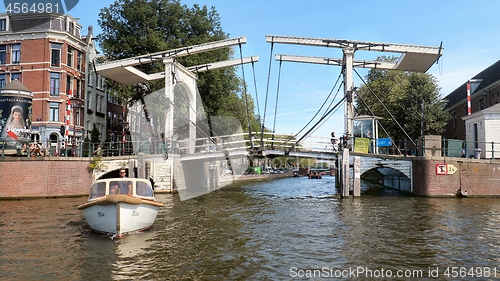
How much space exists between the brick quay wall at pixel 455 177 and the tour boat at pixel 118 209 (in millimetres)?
14639

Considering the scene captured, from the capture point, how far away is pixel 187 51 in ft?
77.8

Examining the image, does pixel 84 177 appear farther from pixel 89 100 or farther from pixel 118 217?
pixel 89 100

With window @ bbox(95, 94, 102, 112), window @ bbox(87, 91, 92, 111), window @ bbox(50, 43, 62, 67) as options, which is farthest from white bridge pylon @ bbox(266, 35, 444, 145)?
window @ bbox(95, 94, 102, 112)

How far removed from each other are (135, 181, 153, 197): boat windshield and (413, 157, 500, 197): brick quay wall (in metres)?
14.5

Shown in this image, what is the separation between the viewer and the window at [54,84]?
3416 cm

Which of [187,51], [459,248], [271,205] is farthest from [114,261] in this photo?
[187,51]

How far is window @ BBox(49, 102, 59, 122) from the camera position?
33938 mm

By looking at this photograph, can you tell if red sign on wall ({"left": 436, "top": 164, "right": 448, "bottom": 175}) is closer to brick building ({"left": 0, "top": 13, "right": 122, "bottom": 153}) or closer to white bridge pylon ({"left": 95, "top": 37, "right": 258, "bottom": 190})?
white bridge pylon ({"left": 95, "top": 37, "right": 258, "bottom": 190})

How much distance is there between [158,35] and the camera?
1299 inches

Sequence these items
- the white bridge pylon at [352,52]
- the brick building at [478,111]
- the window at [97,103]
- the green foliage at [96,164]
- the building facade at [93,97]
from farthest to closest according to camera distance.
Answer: the window at [97,103], the building facade at [93,97], the brick building at [478,111], the green foliage at [96,164], the white bridge pylon at [352,52]

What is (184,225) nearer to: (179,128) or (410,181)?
(410,181)

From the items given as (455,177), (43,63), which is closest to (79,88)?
(43,63)

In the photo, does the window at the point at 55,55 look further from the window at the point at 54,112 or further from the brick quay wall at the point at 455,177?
the brick quay wall at the point at 455,177

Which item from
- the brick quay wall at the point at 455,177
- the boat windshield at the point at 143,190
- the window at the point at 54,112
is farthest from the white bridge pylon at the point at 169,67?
the brick quay wall at the point at 455,177
